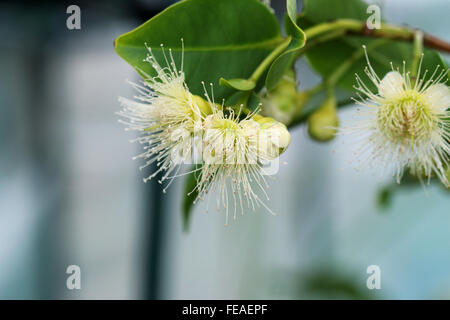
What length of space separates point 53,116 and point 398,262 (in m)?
1.72

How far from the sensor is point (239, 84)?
50 centimetres

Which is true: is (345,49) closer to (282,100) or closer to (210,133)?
(282,100)

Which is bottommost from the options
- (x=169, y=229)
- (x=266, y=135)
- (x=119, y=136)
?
(x=169, y=229)

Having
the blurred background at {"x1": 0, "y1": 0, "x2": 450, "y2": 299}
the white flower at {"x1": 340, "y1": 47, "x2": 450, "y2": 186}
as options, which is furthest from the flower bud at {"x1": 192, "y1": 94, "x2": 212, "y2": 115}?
the blurred background at {"x1": 0, "y1": 0, "x2": 450, "y2": 299}

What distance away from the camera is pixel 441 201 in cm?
199

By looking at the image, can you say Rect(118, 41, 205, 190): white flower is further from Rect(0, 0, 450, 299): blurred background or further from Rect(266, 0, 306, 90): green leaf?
Rect(0, 0, 450, 299): blurred background

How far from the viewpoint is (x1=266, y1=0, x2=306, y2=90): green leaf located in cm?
48

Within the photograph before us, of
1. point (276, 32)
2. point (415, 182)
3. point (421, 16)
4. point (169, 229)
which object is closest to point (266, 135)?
point (276, 32)

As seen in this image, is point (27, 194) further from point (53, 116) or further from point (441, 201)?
point (441, 201)

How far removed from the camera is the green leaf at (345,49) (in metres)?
0.65

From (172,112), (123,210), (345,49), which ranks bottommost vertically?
(123,210)

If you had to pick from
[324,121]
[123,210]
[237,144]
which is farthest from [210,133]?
[123,210]

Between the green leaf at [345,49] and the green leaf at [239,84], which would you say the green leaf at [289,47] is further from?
the green leaf at [345,49]

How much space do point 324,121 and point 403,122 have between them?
11cm
